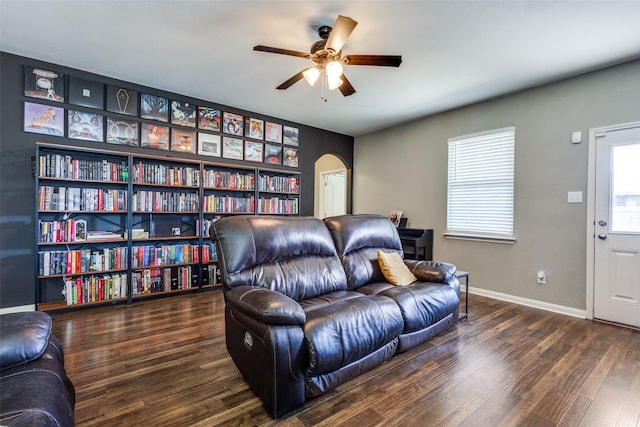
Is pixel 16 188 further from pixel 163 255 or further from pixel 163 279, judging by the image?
pixel 163 279

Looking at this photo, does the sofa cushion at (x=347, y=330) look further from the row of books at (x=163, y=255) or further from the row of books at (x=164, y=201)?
the row of books at (x=164, y=201)

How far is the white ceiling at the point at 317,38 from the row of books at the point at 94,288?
7.55ft

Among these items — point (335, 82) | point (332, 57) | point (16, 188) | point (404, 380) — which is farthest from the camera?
point (16, 188)

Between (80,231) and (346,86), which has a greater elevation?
(346,86)

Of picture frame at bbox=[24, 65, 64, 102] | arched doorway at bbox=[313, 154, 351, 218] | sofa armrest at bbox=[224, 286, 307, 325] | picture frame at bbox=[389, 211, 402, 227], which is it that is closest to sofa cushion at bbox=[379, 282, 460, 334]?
sofa armrest at bbox=[224, 286, 307, 325]

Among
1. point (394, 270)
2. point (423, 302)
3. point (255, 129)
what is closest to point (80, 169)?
point (255, 129)

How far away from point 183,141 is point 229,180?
2.59 ft

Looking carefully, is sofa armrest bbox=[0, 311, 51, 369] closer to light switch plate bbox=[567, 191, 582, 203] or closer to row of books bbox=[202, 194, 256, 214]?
row of books bbox=[202, 194, 256, 214]

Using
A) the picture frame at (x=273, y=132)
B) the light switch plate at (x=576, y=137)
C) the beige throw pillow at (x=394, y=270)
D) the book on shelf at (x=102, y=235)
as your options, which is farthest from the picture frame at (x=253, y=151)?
the light switch plate at (x=576, y=137)

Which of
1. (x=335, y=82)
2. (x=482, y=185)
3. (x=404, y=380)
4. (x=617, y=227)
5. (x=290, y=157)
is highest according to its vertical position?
(x=335, y=82)

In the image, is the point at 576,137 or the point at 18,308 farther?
the point at 576,137

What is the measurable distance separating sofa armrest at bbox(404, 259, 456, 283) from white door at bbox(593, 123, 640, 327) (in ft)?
5.41

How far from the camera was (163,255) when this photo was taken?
3.68m

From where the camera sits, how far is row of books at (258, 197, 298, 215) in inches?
184
